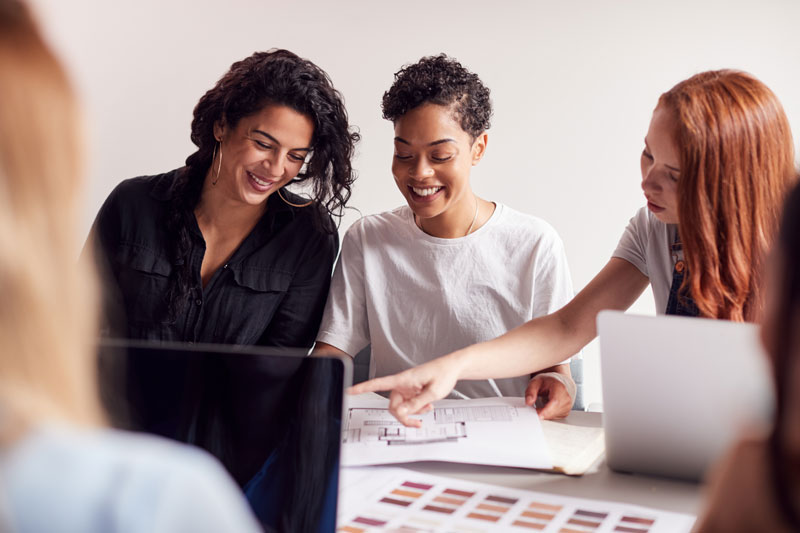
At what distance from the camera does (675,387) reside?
3.28 feet

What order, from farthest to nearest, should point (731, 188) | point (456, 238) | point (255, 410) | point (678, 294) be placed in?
point (456, 238)
point (678, 294)
point (731, 188)
point (255, 410)

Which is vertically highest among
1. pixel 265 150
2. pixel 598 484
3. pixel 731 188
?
pixel 265 150

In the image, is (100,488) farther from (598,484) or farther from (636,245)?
(636,245)

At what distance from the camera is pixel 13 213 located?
17.3 inches

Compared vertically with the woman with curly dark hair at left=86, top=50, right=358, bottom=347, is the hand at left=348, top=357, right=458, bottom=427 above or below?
below

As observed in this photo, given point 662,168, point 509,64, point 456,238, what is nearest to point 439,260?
point 456,238

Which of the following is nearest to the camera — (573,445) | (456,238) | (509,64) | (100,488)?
(100,488)

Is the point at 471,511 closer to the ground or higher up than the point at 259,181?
closer to the ground

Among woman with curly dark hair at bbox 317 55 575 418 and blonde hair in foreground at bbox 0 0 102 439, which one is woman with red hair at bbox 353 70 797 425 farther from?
blonde hair in foreground at bbox 0 0 102 439

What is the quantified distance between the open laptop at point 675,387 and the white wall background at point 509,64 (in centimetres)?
193

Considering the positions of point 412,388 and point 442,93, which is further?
point 442,93

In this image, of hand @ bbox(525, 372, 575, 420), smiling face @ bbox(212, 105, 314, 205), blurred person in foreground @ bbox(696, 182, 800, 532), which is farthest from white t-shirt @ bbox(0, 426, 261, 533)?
smiling face @ bbox(212, 105, 314, 205)

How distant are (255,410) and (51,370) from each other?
1.24 ft

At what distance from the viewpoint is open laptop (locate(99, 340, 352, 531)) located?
0.80m
